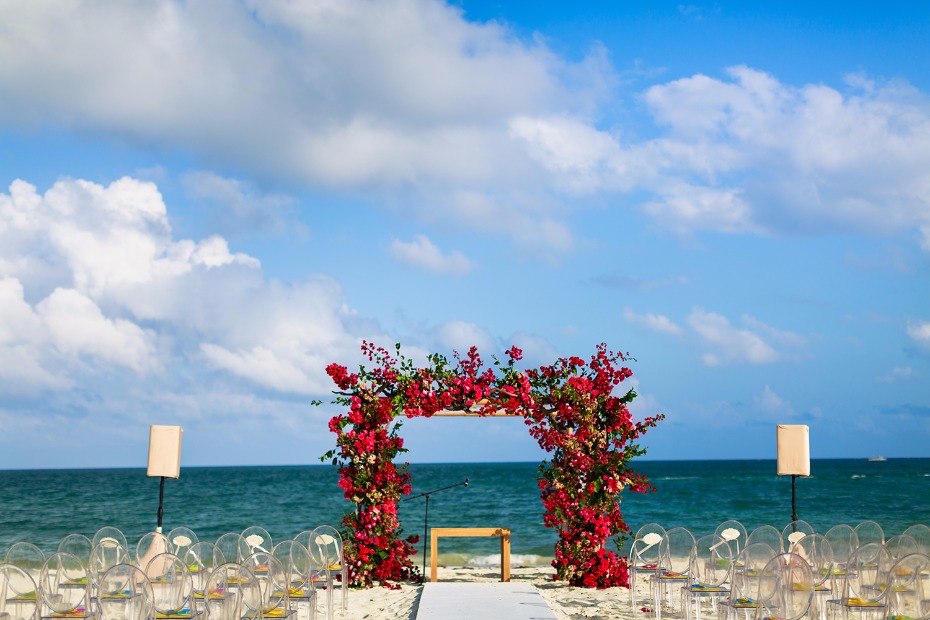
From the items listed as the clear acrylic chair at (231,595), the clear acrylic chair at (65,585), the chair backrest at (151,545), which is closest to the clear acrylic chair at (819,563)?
the clear acrylic chair at (231,595)

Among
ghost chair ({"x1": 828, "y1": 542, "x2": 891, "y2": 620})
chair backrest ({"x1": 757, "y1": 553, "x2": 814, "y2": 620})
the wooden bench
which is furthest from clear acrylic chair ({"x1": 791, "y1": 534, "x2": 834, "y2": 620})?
the wooden bench

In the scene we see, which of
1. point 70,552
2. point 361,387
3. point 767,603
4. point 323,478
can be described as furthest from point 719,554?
point 323,478

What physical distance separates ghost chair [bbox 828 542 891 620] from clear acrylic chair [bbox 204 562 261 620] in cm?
445

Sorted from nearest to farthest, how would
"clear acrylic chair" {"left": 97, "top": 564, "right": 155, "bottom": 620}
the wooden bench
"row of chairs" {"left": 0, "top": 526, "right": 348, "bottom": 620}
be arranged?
"clear acrylic chair" {"left": 97, "top": 564, "right": 155, "bottom": 620}, "row of chairs" {"left": 0, "top": 526, "right": 348, "bottom": 620}, the wooden bench

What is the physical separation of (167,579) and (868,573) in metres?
5.95

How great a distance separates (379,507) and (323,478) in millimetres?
48589

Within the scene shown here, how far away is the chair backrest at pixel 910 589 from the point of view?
677cm

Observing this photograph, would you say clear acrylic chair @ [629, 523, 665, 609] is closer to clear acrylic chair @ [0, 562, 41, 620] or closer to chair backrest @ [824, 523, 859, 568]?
chair backrest @ [824, 523, 859, 568]

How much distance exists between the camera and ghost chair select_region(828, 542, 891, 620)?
704 centimetres

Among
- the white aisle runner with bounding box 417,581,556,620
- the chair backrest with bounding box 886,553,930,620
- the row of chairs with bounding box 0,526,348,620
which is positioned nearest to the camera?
the row of chairs with bounding box 0,526,348,620

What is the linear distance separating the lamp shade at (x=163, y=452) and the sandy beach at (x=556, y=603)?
2397 millimetres

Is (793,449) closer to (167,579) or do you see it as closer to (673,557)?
(673,557)

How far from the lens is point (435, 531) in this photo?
11.0 meters

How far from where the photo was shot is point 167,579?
7219 millimetres
